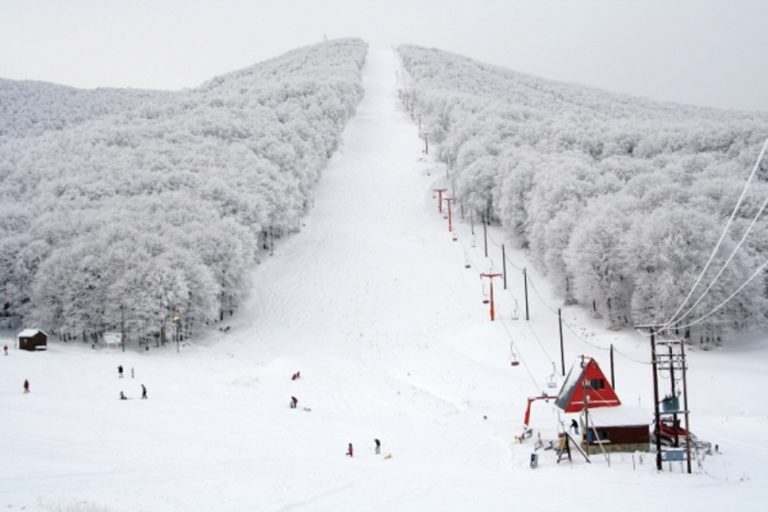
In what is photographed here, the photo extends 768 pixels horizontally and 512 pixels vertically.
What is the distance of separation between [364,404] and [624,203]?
3150 cm

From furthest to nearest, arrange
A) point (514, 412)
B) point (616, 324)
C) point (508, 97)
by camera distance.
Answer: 1. point (508, 97)
2. point (616, 324)
3. point (514, 412)

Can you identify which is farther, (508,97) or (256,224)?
(508,97)

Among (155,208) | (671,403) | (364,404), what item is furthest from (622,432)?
(155,208)

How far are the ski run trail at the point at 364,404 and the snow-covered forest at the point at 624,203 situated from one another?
128 inches

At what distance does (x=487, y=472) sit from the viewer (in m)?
26.1

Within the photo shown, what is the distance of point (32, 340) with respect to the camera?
159ft

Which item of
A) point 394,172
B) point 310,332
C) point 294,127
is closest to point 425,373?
point 310,332

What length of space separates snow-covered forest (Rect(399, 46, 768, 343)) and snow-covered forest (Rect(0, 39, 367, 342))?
25.2 m

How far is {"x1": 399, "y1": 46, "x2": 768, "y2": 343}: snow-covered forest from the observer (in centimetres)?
5034

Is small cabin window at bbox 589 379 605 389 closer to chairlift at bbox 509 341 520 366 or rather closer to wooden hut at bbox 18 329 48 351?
chairlift at bbox 509 341 520 366

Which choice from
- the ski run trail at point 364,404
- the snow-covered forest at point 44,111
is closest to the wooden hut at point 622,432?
the ski run trail at point 364,404

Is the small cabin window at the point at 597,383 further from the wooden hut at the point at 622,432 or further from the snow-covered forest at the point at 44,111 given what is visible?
the snow-covered forest at the point at 44,111

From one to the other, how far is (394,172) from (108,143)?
4370 centimetres

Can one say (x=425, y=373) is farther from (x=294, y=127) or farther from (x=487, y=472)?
(x=294, y=127)
